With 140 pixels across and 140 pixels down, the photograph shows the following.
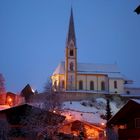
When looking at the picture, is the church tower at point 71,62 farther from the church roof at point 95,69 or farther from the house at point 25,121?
the house at point 25,121

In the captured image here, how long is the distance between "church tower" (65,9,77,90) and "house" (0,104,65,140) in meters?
57.6

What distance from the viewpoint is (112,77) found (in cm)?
9544

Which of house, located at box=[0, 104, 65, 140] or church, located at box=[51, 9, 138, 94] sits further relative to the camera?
church, located at box=[51, 9, 138, 94]

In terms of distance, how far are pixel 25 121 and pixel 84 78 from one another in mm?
64612

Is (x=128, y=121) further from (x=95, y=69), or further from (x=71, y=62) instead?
(x=95, y=69)

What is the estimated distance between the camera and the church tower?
91.6 meters

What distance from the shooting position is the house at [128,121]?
25.5 metres

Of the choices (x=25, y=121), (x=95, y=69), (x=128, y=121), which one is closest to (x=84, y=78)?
(x=95, y=69)

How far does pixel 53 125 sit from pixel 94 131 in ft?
35.5

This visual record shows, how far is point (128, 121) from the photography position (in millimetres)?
26625

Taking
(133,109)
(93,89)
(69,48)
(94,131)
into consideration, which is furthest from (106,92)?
(133,109)

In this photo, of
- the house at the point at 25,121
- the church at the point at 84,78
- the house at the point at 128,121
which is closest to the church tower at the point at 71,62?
the church at the point at 84,78

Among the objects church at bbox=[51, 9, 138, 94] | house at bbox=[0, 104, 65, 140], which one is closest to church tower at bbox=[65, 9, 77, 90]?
church at bbox=[51, 9, 138, 94]

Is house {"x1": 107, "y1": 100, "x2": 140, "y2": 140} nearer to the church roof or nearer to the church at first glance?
the church
